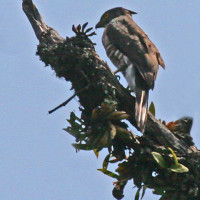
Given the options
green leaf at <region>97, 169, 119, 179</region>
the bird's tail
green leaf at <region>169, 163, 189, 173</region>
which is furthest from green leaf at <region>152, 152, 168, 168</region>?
green leaf at <region>97, 169, 119, 179</region>

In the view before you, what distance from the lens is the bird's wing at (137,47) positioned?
5883mm

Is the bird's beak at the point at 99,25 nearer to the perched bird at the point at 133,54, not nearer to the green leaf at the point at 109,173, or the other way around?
the perched bird at the point at 133,54

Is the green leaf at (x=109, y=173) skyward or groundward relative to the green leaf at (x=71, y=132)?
groundward

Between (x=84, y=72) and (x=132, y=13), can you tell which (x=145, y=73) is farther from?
(x=132, y=13)

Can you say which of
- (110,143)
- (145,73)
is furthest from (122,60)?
(110,143)

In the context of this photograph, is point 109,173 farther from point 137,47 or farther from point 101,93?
point 137,47

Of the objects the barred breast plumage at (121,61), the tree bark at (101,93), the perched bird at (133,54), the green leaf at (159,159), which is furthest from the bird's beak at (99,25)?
the green leaf at (159,159)

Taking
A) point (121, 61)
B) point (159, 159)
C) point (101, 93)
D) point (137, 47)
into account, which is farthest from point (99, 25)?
point (159, 159)

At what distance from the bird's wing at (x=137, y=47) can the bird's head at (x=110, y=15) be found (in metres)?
0.66

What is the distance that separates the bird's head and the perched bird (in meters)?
0.37

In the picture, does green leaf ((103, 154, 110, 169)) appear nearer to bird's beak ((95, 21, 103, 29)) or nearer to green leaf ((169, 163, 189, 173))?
green leaf ((169, 163, 189, 173))

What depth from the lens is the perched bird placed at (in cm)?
566

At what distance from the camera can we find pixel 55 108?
4320mm

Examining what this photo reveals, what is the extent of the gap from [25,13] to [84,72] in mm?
917
